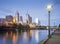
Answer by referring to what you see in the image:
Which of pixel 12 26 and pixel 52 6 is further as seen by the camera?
pixel 12 26

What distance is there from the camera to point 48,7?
60.6ft

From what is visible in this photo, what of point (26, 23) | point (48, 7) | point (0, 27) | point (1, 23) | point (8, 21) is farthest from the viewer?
point (26, 23)

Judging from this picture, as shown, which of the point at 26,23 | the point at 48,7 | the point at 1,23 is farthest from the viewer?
the point at 26,23

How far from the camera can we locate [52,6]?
18516mm

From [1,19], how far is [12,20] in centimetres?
1150

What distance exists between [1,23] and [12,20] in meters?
17.5

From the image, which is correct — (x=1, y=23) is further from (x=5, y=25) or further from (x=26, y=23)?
(x=26, y=23)

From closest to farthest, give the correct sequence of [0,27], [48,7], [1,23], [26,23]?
[48,7]
[0,27]
[1,23]
[26,23]

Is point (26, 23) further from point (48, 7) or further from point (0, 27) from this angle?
point (48, 7)

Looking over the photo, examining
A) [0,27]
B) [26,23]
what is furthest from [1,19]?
[26,23]

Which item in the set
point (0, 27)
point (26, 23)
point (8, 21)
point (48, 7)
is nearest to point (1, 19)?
point (8, 21)

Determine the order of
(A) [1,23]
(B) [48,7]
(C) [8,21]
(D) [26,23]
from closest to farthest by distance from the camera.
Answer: (B) [48,7]
(A) [1,23]
(C) [8,21]
(D) [26,23]

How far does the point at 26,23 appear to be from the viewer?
595 ft

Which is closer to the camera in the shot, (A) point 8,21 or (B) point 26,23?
(A) point 8,21
